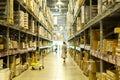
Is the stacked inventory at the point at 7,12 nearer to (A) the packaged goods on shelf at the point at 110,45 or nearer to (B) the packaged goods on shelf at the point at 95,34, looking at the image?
(B) the packaged goods on shelf at the point at 95,34

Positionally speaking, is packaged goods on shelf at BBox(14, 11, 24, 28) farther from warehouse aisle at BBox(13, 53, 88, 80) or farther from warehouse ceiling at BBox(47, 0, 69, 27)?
warehouse ceiling at BBox(47, 0, 69, 27)

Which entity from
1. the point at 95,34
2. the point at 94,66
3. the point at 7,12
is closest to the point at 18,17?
the point at 7,12

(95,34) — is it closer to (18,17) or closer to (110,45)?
(110,45)

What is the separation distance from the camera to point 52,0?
28172 mm

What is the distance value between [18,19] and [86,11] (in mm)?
2477

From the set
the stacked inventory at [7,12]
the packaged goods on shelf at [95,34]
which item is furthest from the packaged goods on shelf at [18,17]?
the packaged goods on shelf at [95,34]

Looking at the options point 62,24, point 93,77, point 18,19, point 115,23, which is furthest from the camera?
point 62,24

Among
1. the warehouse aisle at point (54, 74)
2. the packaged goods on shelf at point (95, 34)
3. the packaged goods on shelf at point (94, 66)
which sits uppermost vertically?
A: the packaged goods on shelf at point (95, 34)

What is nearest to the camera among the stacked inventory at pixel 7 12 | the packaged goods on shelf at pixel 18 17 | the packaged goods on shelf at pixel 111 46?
the packaged goods on shelf at pixel 111 46

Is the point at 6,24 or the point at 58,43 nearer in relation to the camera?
the point at 6,24

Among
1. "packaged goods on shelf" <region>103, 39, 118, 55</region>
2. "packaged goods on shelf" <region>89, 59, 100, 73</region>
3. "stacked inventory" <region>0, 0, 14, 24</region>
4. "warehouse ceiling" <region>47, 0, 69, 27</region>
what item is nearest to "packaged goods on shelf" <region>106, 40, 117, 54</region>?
"packaged goods on shelf" <region>103, 39, 118, 55</region>

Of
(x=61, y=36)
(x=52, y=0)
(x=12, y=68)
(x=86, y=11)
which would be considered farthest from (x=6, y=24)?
(x=61, y=36)

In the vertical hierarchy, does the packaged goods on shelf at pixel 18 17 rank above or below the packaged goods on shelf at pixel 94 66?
above

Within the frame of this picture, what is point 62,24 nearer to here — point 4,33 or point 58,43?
point 58,43
